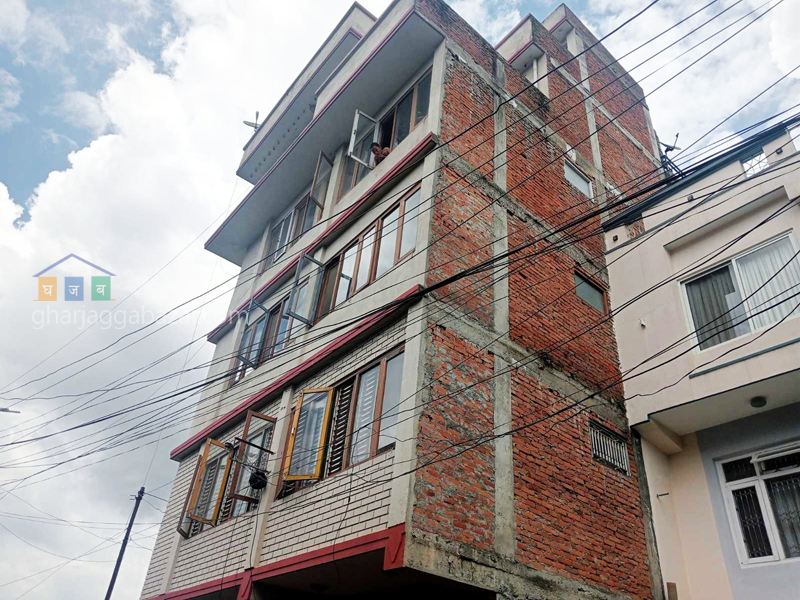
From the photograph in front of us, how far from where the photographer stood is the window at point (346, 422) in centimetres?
792

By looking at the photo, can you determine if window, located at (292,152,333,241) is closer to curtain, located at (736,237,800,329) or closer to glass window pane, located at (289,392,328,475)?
glass window pane, located at (289,392,328,475)

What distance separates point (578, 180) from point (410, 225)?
5586 millimetres

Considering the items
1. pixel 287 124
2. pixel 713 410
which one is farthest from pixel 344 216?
pixel 713 410

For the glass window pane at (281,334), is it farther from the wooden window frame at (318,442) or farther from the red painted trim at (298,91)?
the red painted trim at (298,91)

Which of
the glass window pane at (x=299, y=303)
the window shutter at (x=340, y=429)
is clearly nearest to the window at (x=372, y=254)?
the glass window pane at (x=299, y=303)

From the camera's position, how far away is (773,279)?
Result: 9109mm

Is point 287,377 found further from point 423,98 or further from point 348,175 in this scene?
point 423,98

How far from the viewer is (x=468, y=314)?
8.59 m

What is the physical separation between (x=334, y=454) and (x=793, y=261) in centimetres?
726

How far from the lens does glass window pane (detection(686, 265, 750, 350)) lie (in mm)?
9344

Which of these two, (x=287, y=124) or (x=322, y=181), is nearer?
(x=322, y=181)

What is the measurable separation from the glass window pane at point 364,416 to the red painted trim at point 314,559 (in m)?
1.18

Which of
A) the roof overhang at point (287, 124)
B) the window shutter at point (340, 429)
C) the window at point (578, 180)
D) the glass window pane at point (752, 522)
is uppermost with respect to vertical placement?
the roof overhang at point (287, 124)

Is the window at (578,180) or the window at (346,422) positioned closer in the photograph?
the window at (346,422)
